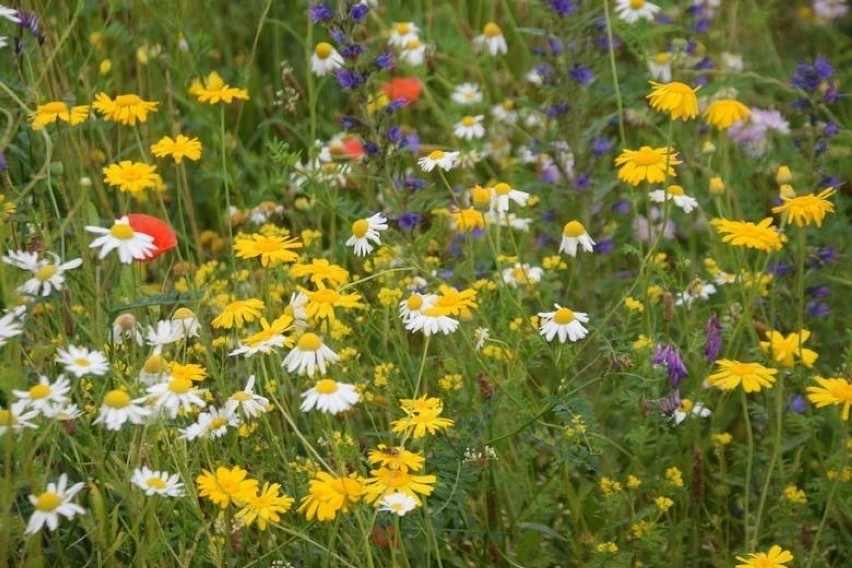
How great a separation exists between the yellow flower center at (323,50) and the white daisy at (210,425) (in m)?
0.97

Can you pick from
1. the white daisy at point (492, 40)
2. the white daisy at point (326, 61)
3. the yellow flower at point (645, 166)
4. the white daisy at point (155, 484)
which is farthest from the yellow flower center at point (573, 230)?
the white daisy at point (492, 40)

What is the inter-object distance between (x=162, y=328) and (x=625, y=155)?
76cm

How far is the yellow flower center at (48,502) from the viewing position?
1.48 meters

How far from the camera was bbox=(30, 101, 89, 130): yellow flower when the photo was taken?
6.43ft

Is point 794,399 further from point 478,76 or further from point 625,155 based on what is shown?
point 478,76

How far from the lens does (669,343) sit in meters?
1.89

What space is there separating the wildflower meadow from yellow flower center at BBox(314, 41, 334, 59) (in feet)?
0.04

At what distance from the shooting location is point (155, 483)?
5.05ft

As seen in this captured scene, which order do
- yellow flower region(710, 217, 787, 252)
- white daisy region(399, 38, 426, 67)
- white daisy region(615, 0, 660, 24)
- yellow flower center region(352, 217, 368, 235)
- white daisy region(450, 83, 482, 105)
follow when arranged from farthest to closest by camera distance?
white daisy region(450, 83, 482, 105) → white daisy region(399, 38, 426, 67) → white daisy region(615, 0, 660, 24) → yellow flower center region(352, 217, 368, 235) → yellow flower region(710, 217, 787, 252)

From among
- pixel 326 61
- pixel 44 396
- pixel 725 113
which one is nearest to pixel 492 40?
pixel 326 61

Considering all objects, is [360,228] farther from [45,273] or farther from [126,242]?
[45,273]

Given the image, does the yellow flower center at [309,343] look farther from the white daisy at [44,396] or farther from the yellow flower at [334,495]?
the white daisy at [44,396]

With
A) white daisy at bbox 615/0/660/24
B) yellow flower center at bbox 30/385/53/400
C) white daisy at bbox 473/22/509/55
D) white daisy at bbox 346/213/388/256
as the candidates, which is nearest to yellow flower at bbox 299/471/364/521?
yellow flower center at bbox 30/385/53/400

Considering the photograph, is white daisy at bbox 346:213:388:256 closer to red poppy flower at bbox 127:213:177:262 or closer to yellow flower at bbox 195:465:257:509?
red poppy flower at bbox 127:213:177:262
